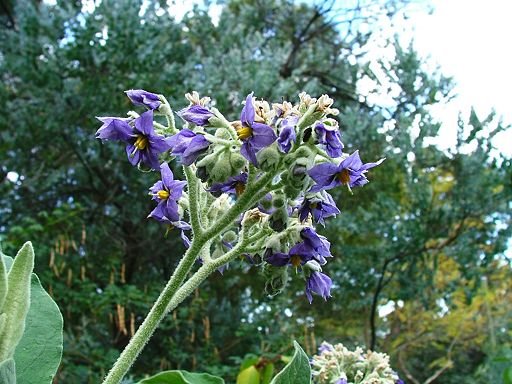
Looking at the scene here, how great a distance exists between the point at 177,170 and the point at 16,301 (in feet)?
18.0

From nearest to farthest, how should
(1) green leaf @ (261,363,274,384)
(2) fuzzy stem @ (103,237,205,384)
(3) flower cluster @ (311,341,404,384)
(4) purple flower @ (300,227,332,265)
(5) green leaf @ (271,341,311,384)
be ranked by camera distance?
(2) fuzzy stem @ (103,237,205,384), (5) green leaf @ (271,341,311,384), (4) purple flower @ (300,227,332,265), (3) flower cluster @ (311,341,404,384), (1) green leaf @ (261,363,274,384)

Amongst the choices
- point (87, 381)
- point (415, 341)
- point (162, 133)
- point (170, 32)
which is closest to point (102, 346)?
point (87, 381)

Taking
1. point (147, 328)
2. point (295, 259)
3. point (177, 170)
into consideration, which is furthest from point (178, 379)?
point (177, 170)

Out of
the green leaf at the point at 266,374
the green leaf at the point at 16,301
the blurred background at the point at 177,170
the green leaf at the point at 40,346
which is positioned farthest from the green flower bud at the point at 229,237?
the blurred background at the point at 177,170

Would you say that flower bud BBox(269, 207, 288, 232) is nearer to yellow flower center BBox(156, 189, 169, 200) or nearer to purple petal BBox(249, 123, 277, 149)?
purple petal BBox(249, 123, 277, 149)

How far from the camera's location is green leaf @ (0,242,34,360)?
1.00m

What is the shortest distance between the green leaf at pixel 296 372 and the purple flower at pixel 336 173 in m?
0.30

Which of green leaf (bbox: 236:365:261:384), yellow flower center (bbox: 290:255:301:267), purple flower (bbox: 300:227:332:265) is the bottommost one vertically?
green leaf (bbox: 236:365:261:384)

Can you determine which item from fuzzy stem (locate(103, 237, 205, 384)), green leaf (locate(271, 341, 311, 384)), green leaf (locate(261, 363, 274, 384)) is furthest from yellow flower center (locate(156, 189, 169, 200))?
green leaf (locate(261, 363, 274, 384))

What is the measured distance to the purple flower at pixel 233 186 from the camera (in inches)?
50.9

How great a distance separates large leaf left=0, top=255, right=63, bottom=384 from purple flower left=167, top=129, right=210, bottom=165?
375mm

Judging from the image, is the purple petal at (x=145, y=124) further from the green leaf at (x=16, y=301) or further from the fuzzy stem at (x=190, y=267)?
the green leaf at (x=16, y=301)

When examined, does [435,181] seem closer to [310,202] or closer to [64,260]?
[64,260]

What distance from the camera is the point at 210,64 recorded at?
7.20m
